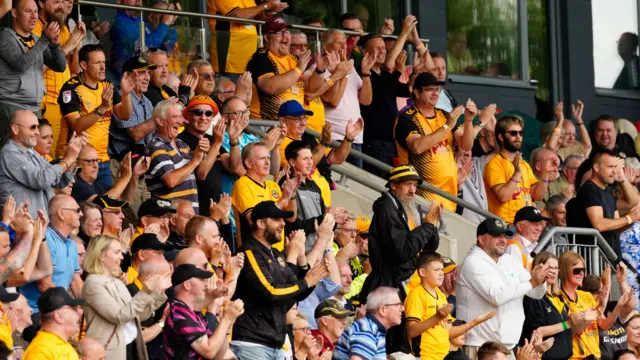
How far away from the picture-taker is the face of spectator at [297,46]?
51.2ft

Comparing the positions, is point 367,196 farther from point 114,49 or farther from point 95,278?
point 95,278

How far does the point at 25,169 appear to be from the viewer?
35.0 ft

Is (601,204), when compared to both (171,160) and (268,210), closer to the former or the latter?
(171,160)

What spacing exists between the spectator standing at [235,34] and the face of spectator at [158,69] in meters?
1.39

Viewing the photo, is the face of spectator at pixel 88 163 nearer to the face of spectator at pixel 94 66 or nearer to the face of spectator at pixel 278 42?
the face of spectator at pixel 94 66

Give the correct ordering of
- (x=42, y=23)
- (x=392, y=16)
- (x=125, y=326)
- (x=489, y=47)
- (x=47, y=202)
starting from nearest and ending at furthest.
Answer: (x=125, y=326) → (x=47, y=202) → (x=42, y=23) → (x=392, y=16) → (x=489, y=47)

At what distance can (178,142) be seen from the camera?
1236 centimetres

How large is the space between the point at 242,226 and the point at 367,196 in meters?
3.74

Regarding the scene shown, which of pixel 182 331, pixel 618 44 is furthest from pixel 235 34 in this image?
pixel 618 44

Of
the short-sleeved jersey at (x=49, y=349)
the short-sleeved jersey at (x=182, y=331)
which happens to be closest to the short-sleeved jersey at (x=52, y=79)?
the short-sleeved jersey at (x=182, y=331)

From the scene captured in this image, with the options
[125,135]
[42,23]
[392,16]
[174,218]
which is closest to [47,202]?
[174,218]

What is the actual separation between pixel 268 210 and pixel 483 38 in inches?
413

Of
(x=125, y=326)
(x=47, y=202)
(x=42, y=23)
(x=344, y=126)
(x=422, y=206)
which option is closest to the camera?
(x=125, y=326)

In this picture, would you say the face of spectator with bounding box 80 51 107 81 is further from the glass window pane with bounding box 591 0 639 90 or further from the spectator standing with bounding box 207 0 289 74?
the glass window pane with bounding box 591 0 639 90
